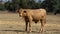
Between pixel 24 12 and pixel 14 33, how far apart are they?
1.94 metres

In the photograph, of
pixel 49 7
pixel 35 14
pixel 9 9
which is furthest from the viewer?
pixel 9 9

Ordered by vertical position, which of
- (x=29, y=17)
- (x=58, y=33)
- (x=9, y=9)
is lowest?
(x=9, y=9)

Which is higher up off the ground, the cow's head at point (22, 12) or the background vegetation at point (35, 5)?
the cow's head at point (22, 12)

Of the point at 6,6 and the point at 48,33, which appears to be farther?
the point at 6,6

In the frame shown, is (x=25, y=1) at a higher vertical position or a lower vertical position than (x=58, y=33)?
lower

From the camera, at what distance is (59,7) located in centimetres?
6750

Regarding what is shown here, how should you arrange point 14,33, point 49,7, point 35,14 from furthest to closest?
point 49,7 → point 35,14 → point 14,33

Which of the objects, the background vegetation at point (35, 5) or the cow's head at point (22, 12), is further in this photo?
the background vegetation at point (35, 5)

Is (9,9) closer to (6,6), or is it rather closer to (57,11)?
(6,6)

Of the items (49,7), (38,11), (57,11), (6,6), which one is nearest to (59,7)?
(57,11)

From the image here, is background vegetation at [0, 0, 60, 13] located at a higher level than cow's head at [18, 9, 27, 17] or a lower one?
lower

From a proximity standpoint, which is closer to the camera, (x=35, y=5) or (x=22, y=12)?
(x=22, y=12)

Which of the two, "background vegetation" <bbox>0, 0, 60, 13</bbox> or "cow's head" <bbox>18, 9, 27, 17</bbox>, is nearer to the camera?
"cow's head" <bbox>18, 9, 27, 17</bbox>

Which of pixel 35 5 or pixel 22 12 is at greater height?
pixel 22 12
